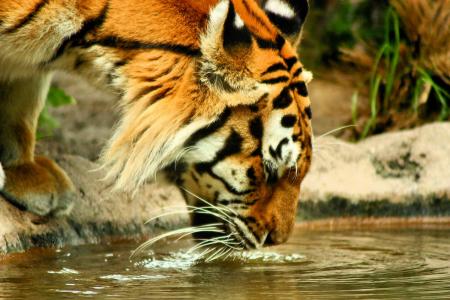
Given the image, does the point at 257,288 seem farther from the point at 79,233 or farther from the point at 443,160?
the point at 443,160

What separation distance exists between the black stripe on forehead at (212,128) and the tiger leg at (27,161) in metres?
1.00

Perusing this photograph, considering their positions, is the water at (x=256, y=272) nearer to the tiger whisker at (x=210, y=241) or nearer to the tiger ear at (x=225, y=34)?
the tiger whisker at (x=210, y=241)

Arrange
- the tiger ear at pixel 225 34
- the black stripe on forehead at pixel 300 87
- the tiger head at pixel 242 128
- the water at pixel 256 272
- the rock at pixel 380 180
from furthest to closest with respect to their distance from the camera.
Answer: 1. the rock at pixel 380 180
2. the black stripe on forehead at pixel 300 87
3. the tiger head at pixel 242 128
4. the tiger ear at pixel 225 34
5. the water at pixel 256 272

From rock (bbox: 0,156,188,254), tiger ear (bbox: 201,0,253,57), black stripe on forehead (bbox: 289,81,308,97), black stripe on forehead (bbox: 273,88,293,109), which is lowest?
rock (bbox: 0,156,188,254)

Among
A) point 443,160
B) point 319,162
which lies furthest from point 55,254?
point 443,160

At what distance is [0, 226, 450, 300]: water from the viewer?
137 inches

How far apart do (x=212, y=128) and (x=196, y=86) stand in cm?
18

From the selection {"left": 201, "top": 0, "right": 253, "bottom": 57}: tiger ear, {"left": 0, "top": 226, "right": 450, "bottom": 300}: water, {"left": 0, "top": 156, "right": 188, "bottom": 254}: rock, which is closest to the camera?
{"left": 0, "top": 226, "right": 450, "bottom": 300}: water

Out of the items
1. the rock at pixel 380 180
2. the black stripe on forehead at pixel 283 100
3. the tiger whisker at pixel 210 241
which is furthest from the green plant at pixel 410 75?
the black stripe on forehead at pixel 283 100

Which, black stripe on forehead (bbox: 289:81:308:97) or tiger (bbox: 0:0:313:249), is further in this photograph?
black stripe on forehead (bbox: 289:81:308:97)

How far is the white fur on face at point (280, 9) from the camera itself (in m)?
4.18

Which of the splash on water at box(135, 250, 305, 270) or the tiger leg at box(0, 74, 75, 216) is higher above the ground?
the tiger leg at box(0, 74, 75, 216)

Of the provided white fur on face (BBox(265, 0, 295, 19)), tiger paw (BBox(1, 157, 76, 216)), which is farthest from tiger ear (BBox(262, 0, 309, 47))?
tiger paw (BBox(1, 157, 76, 216))

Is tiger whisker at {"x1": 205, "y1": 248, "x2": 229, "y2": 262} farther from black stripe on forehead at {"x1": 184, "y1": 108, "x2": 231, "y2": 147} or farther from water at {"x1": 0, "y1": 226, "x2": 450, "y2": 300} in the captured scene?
black stripe on forehead at {"x1": 184, "y1": 108, "x2": 231, "y2": 147}
